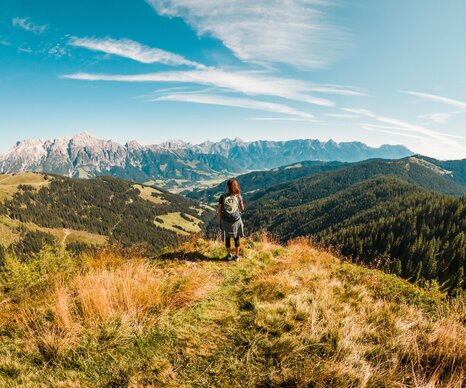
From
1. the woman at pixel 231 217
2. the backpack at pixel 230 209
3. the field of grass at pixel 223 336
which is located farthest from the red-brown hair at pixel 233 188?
the field of grass at pixel 223 336

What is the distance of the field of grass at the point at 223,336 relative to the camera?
153 inches

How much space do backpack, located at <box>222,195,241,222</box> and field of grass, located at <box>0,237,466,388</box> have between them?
366 cm

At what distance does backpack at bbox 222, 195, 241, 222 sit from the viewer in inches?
418

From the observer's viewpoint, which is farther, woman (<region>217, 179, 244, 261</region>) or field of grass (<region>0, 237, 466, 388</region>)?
woman (<region>217, 179, 244, 261</region>)

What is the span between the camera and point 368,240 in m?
142

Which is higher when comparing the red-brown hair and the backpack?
the red-brown hair

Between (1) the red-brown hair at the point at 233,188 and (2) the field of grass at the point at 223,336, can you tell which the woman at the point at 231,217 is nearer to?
(1) the red-brown hair at the point at 233,188

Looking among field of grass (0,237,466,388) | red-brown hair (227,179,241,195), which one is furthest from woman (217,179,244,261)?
field of grass (0,237,466,388)

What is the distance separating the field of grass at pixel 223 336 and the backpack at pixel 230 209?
3.66 meters

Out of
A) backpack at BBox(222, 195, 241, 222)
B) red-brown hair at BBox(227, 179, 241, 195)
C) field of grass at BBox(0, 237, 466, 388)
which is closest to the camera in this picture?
field of grass at BBox(0, 237, 466, 388)

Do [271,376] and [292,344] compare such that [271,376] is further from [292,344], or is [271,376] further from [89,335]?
[89,335]

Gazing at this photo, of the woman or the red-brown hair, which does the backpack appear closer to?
the woman

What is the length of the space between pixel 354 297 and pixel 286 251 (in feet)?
18.7

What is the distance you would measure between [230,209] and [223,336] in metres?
6.08
